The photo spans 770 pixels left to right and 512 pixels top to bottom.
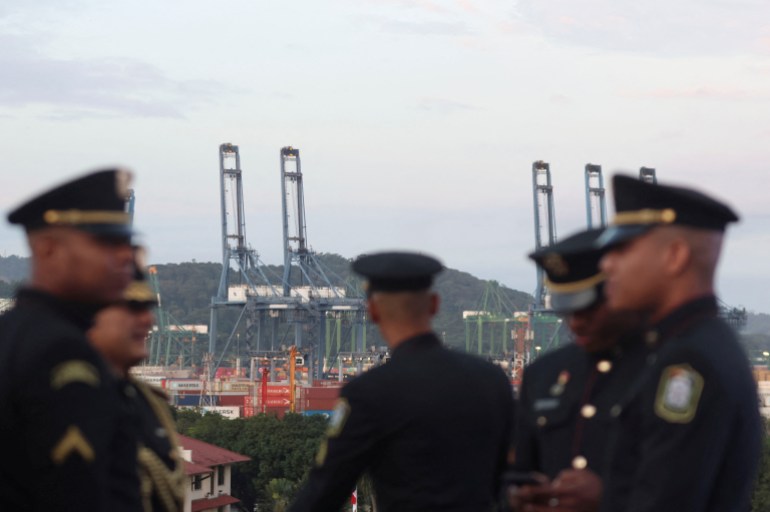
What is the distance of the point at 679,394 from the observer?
2.54 m

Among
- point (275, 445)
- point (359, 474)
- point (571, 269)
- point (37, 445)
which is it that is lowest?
point (275, 445)

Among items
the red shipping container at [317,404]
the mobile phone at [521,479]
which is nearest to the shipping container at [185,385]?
the red shipping container at [317,404]

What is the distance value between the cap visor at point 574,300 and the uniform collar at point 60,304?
1276mm

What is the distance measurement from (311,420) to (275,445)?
400cm

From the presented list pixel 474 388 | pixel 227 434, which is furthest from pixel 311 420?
pixel 474 388

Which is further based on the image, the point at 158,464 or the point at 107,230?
the point at 158,464

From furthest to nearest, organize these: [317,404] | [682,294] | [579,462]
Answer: [317,404], [579,462], [682,294]

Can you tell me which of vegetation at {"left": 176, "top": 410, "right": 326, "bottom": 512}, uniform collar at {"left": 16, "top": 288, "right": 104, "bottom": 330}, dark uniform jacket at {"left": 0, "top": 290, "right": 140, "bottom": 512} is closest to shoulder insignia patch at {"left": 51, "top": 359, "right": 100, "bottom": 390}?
dark uniform jacket at {"left": 0, "top": 290, "right": 140, "bottom": 512}

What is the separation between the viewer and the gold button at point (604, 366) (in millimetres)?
3451

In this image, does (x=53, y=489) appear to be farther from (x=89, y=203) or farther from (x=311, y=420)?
(x=311, y=420)

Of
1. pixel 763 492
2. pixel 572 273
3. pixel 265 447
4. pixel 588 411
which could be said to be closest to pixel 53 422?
pixel 588 411

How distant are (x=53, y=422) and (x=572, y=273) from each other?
5.29ft

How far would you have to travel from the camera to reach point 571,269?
3.77m

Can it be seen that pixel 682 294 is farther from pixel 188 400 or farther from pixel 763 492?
pixel 188 400
